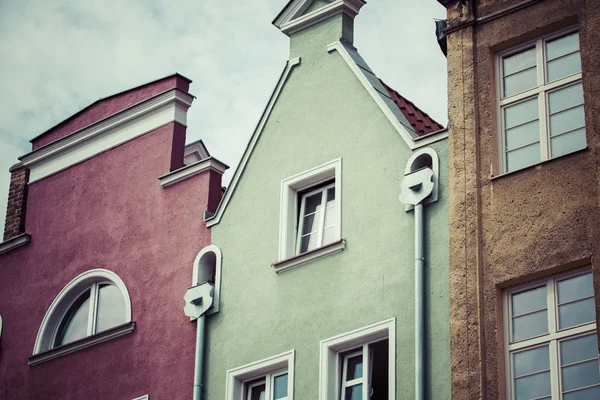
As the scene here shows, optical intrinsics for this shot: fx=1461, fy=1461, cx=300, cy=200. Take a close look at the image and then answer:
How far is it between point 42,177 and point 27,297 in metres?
2.19

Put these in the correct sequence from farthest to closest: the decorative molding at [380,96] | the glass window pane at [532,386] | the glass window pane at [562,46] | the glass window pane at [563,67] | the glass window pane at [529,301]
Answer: the decorative molding at [380,96]
the glass window pane at [562,46]
the glass window pane at [563,67]
the glass window pane at [529,301]
the glass window pane at [532,386]

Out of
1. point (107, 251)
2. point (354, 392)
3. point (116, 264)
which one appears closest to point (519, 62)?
point (354, 392)

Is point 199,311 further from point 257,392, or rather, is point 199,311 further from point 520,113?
point 520,113

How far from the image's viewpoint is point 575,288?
16.8 metres

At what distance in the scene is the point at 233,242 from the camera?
20.8m

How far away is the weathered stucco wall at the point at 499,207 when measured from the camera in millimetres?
16828

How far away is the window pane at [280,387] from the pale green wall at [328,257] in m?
0.37

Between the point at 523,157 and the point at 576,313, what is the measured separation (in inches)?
90.6

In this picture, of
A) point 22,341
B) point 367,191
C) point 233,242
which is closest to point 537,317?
point 367,191

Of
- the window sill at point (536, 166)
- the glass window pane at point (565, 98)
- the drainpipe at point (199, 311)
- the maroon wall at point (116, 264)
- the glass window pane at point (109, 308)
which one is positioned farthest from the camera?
the glass window pane at point (109, 308)

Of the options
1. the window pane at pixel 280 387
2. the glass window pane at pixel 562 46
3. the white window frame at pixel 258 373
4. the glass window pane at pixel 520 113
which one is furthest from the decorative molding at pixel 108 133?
the glass window pane at pixel 562 46

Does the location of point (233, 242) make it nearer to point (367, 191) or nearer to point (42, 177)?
point (367, 191)

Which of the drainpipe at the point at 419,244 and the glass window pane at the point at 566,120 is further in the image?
the glass window pane at the point at 566,120

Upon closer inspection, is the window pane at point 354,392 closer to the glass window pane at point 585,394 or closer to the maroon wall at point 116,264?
the maroon wall at point 116,264
